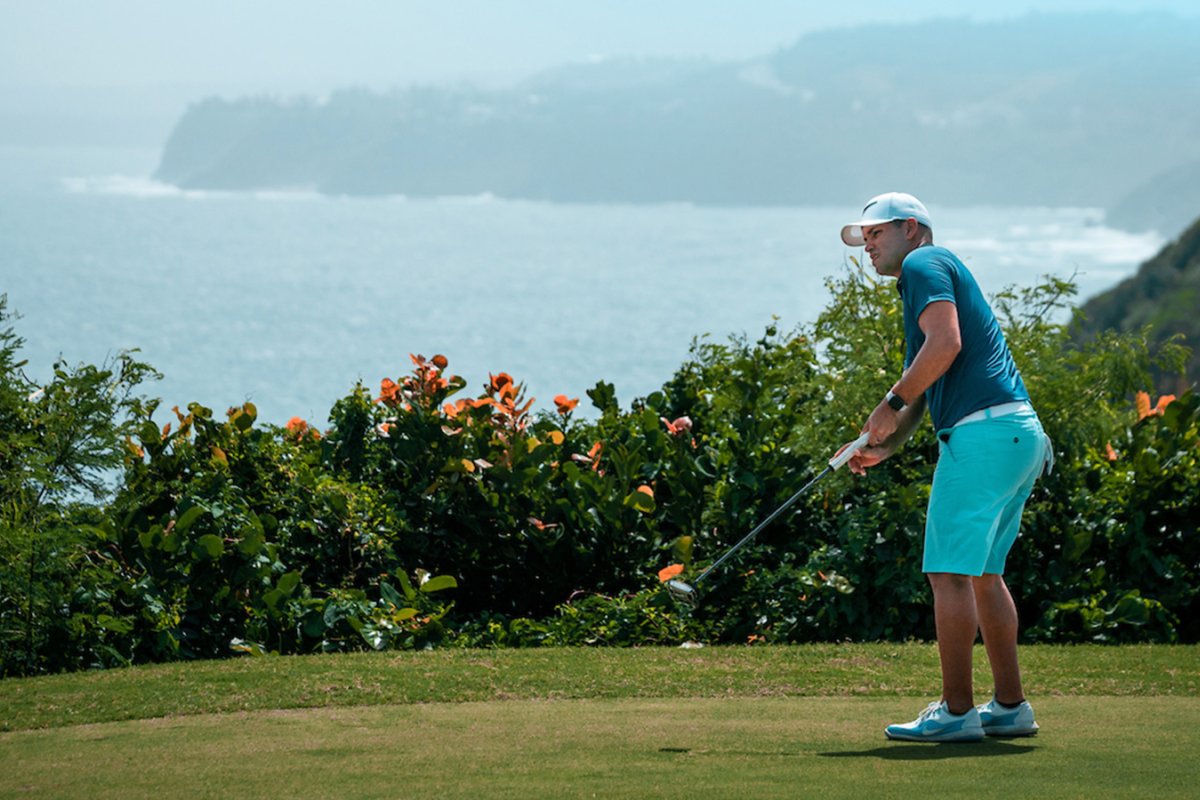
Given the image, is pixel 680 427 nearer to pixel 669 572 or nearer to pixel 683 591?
pixel 669 572

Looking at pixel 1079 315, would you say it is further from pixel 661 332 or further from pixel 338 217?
pixel 338 217

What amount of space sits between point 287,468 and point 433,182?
7379 inches

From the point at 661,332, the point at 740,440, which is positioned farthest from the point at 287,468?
the point at 661,332

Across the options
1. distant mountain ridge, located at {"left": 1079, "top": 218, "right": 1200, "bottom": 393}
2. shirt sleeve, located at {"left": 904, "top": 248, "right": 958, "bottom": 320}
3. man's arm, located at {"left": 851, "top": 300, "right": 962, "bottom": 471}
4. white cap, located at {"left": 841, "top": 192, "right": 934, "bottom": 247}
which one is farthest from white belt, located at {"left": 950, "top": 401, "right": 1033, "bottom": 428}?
distant mountain ridge, located at {"left": 1079, "top": 218, "right": 1200, "bottom": 393}

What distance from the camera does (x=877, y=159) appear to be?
18412cm

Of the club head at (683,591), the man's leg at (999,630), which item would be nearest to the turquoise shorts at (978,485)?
the man's leg at (999,630)

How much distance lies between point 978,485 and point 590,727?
138 cm

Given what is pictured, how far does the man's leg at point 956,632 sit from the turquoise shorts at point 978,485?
0.08 meters

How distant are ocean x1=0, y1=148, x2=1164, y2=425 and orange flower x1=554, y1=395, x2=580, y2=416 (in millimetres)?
1074

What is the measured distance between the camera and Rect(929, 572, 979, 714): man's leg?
15.2ft

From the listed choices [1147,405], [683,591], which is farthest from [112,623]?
[1147,405]

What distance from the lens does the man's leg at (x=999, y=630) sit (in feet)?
15.4

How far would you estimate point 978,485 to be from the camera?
181 inches

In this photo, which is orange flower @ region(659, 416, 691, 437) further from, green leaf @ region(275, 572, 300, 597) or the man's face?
the man's face
